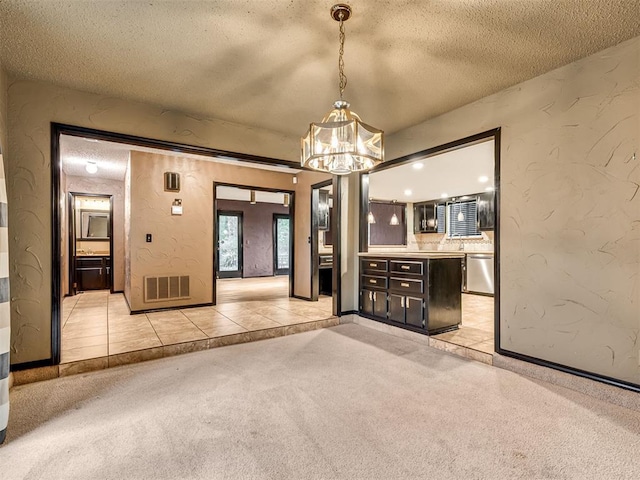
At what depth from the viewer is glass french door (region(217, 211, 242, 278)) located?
9.99 metres

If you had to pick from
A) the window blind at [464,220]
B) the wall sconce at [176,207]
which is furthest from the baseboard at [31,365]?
the window blind at [464,220]

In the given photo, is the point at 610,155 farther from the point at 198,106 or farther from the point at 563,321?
the point at 198,106

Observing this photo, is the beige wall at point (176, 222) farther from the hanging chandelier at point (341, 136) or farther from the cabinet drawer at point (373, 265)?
the hanging chandelier at point (341, 136)

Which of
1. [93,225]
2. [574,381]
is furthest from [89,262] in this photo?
[574,381]

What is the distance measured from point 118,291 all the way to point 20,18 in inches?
241

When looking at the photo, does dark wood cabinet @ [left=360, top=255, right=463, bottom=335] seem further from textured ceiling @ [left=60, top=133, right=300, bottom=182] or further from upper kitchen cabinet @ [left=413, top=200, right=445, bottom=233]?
upper kitchen cabinet @ [left=413, top=200, right=445, bottom=233]

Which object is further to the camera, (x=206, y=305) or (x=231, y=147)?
(x=206, y=305)

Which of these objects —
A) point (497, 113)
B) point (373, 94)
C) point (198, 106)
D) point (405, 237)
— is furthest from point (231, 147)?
point (405, 237)

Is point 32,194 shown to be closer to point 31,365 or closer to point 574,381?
point 31,365

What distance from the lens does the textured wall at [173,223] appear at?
5020mm

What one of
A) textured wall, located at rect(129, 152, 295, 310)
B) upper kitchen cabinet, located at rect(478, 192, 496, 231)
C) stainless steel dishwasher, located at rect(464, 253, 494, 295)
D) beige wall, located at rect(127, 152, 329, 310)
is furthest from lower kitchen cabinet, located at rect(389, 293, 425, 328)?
upper kitchen cabinet, located at rect(478, 192, 496, 231)

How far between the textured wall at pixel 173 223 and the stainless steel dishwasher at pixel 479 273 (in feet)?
17.0

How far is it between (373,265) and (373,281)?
214 millimetres

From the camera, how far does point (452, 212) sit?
8.30m
